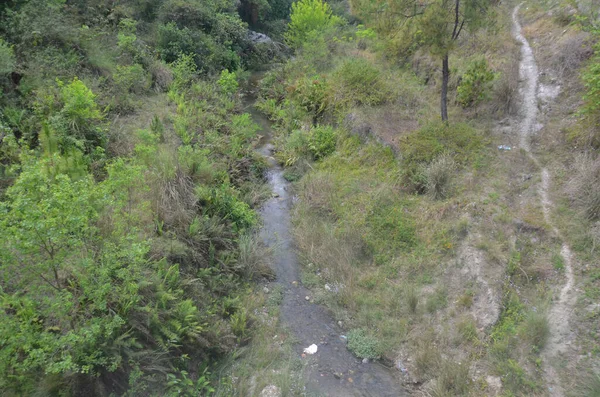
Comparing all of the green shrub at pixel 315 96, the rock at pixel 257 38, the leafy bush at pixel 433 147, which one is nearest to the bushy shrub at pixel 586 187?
the leafy bush at pixel 433 147

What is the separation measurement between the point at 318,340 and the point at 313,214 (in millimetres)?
3872

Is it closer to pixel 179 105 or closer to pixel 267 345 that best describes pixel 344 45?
pixel 179 105

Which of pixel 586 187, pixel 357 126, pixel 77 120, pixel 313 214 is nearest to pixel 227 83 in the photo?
pixel 357 126

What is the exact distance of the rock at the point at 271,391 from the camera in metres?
6.15

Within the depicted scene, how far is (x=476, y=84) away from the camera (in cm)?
1118

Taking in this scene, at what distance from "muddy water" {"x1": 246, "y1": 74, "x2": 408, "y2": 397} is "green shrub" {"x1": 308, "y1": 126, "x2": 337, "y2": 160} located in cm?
317

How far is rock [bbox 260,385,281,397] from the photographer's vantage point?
615 centimetres

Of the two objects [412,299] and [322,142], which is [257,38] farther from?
[412,299]

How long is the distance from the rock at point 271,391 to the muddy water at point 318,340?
54 cm

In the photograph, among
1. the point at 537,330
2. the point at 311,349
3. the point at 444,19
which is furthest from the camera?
the point at 444,19

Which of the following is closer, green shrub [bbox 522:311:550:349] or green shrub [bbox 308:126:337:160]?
green shrub [bbox 522:311:550:349]

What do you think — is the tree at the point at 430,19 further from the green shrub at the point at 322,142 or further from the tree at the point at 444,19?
the green shrub at the point at 322,142

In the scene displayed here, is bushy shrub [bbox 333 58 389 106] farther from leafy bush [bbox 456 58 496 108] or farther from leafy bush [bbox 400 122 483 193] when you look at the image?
leafy bush [bbox 400 122 483 193]

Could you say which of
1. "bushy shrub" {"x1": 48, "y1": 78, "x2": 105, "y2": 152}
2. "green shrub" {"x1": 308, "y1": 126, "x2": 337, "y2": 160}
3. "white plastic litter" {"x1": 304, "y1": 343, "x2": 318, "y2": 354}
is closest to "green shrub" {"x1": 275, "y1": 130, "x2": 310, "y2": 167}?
"green shrub" {"x1": 308, "y1": 126, "x2": 337, "y2": 160}
